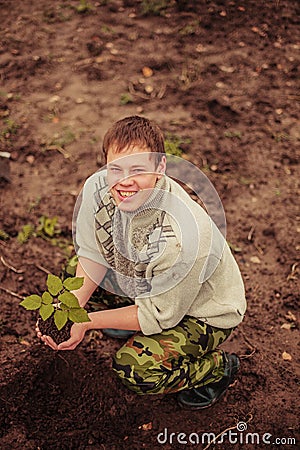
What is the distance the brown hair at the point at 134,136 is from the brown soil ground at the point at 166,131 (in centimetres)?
95

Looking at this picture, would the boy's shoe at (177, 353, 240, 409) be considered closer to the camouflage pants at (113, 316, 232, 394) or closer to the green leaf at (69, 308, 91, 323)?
the camouflage pants at (113, 316, 232, 394)

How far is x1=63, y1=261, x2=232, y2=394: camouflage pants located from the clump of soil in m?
0.21

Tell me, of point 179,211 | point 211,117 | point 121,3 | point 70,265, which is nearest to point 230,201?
point 211,117

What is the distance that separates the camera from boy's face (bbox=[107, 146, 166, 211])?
6.01 ft

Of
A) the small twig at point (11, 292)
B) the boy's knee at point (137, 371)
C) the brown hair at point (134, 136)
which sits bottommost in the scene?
the small twig at point (11, 292)

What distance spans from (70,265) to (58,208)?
2.31 ft

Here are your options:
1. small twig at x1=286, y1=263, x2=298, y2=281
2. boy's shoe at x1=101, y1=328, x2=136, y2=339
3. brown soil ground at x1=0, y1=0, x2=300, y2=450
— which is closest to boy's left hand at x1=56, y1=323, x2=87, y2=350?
brown soil ground at x1=0, y1=0, x2=300, y2=450

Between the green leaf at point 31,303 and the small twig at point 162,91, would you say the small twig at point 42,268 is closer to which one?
the green leaf at point 31,303

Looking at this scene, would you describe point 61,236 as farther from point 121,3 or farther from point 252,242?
point 121,3

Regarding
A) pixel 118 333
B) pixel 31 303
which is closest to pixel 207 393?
pixel 118 333

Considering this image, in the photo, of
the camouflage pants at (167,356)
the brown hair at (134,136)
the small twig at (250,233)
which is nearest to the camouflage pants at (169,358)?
the camouflage pants at (167,356)

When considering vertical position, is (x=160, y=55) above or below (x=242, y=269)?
above

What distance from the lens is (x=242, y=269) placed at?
282cm

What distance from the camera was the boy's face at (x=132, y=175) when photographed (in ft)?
6.01
